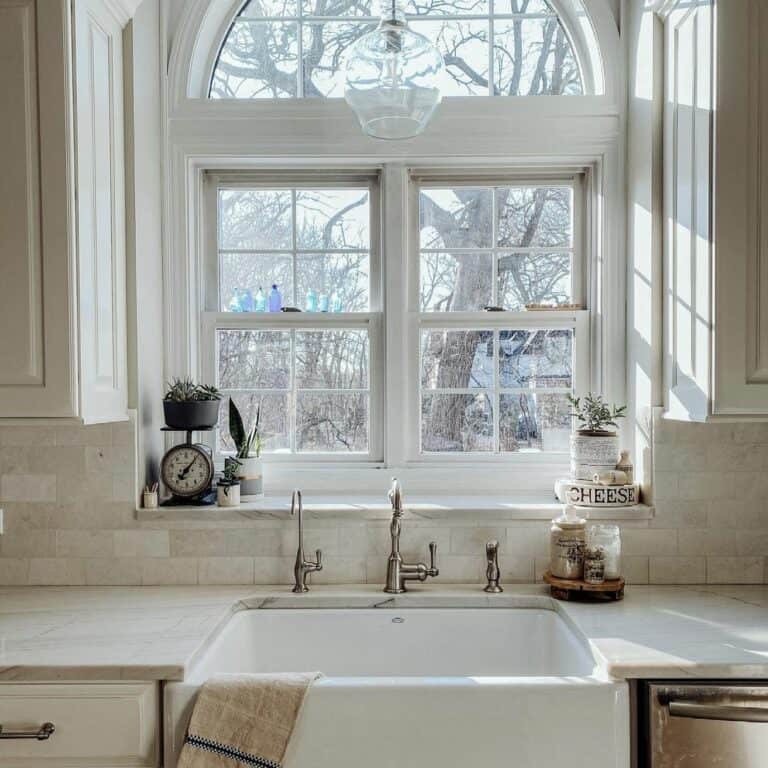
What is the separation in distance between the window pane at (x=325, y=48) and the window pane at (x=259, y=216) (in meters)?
0.39

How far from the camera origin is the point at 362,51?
2043 millimetres

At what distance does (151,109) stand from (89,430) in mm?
1024

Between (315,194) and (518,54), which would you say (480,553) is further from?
(518,54)

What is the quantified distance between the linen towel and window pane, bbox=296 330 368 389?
3.78ft

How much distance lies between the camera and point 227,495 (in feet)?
7.57

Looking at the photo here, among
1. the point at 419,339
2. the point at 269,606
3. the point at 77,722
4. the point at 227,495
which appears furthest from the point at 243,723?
the point at 419,339

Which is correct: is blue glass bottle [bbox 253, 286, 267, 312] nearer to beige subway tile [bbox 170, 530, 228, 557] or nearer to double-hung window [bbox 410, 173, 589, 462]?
double-hung window [bbox 410, 173, 589, 462]

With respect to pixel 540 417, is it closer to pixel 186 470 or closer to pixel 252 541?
pixel 252 541

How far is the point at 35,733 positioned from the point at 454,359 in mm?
1626

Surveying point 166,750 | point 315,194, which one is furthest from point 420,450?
point 166,750

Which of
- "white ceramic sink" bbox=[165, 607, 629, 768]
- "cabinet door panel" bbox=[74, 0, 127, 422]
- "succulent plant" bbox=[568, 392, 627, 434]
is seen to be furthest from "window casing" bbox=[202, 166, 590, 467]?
"white ceramic sink" bbox=[165, 607, 629, 768]

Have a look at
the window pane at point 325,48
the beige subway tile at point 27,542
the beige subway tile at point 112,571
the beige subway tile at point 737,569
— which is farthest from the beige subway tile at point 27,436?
the beige subway tile at point 737,569

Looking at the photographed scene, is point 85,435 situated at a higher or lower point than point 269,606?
higher

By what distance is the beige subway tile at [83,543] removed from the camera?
2.27m
